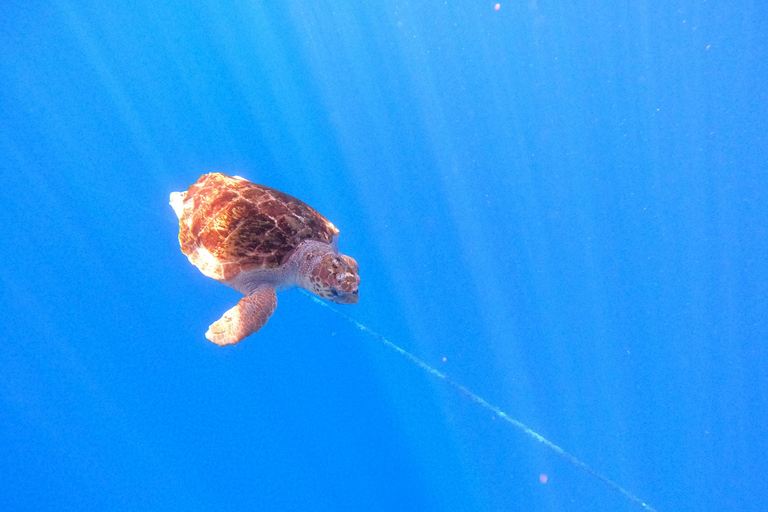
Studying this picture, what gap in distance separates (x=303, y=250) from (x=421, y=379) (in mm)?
1642

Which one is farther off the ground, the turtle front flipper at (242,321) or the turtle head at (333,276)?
the turtle head at (333,276)

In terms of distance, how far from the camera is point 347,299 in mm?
2248

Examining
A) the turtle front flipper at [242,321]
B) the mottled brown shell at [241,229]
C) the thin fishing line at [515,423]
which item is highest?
the thin fishing line at [515,423]

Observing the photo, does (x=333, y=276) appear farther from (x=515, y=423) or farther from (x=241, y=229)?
(x=515, y=423)

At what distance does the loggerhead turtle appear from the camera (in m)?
2.06

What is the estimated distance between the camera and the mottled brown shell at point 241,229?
2070mm

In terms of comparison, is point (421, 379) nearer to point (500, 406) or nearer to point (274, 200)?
point (500, 406)

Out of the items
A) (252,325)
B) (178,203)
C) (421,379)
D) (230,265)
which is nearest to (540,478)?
(421,379)

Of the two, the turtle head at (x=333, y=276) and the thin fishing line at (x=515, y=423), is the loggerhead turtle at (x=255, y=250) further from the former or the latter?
the thin fishing line at (x=515, y=423)

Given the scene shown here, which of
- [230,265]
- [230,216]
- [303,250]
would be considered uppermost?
[303,250]

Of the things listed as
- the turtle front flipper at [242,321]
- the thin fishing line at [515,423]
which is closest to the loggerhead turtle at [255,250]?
the turtle front flipper at [242,321]

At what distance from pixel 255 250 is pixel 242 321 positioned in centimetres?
39

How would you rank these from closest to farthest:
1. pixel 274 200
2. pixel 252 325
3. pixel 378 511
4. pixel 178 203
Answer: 1. pixel 252 325
2. pixel 274 200
3. pixel 178 203
4. pixel 378 511

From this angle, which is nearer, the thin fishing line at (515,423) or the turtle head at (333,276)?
the turtle head at (333,276)
